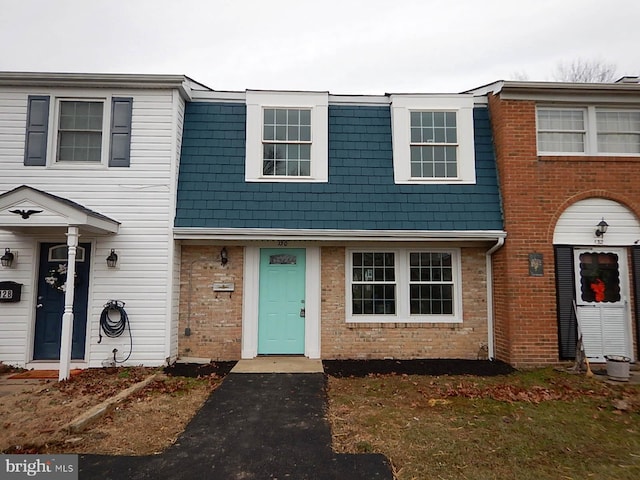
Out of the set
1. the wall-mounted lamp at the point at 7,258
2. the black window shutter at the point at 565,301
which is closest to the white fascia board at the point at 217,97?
the wall-mounted lamp at the point at 7,258

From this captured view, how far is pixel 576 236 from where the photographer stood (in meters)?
7.89

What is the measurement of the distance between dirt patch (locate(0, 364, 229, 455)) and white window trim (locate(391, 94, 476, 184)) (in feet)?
17.7

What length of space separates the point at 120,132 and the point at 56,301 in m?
3.49

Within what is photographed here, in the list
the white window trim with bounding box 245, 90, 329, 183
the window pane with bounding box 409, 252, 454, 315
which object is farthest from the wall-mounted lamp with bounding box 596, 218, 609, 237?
the white window trim with bounding box 245, 90, 329, 183

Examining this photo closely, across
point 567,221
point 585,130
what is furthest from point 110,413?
point 585,130

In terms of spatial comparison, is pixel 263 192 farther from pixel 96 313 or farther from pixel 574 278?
pixel 574 278

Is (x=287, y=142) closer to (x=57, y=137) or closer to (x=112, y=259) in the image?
(x=112, y=259)

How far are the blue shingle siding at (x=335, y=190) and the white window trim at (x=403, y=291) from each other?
0.67 metres

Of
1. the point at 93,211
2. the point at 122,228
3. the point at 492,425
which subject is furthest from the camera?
the point at 122,228

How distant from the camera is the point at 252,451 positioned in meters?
4.20

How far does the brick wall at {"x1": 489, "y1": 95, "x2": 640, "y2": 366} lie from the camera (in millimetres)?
7570

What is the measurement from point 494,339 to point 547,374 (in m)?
1.21

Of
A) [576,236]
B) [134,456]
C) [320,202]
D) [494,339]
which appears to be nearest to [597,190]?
[576,236]

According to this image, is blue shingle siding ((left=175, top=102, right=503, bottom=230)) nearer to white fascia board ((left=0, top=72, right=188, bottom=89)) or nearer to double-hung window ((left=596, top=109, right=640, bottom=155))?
white fascia board ((left=0, top=72, right=188, bottom=89))
